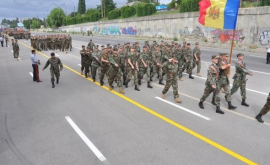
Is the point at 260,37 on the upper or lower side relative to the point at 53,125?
upper

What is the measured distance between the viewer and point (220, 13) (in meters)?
8.45

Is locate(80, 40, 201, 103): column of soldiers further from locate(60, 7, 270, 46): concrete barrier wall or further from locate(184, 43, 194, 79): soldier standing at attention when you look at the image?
locate(60, 7, 270, 46): concrete barrier wall

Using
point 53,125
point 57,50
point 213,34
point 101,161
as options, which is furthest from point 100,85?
point 213,34

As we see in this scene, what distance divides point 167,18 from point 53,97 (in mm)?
31795

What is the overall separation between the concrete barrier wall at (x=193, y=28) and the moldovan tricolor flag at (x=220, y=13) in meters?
16.1

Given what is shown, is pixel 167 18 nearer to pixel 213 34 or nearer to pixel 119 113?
pixel 213 34

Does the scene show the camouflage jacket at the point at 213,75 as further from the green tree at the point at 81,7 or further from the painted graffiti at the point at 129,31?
the green tree at the point at 81,7

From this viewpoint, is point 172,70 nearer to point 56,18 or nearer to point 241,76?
point 241,76

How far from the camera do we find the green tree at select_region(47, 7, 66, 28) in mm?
103000

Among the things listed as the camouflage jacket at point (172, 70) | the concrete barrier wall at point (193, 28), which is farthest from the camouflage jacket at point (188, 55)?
the concrete barrier wall at point (193, 28)

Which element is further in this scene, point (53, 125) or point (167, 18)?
point (167, 18)

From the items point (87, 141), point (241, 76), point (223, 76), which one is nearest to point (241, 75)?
point (241, 76)

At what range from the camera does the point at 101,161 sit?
15.0ft

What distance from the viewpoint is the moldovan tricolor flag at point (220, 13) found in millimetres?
8164
